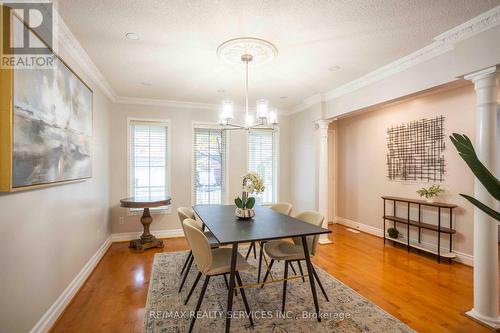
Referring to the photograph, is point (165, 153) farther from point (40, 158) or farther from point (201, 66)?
point (40, 158)

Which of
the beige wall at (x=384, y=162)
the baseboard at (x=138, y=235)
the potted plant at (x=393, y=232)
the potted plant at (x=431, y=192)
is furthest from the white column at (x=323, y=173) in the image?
the baseboard at (x=138, y=235)

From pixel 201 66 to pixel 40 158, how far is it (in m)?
2.05

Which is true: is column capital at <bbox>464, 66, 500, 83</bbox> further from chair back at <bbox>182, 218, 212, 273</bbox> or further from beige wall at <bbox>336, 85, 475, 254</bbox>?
chair back at <bbox>182, 218, 212, 273</bbox>

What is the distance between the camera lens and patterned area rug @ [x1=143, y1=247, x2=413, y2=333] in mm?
2131

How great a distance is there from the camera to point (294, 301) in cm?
255

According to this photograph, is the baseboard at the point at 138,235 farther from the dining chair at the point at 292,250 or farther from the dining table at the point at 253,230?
the dining chair at the point at 292,250

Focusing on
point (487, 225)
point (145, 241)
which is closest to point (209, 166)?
point (145, 241)

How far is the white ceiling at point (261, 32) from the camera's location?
203cm

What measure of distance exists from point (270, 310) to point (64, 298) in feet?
6.68

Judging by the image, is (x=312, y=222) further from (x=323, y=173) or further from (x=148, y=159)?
(x=148, y=159)

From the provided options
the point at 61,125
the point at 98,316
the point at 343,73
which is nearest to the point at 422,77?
the point at 343,73

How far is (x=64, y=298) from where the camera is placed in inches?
96.0

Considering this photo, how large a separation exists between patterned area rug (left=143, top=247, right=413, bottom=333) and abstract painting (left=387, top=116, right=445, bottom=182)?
2626 millimetres

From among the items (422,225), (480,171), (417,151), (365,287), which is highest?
(417,151)
